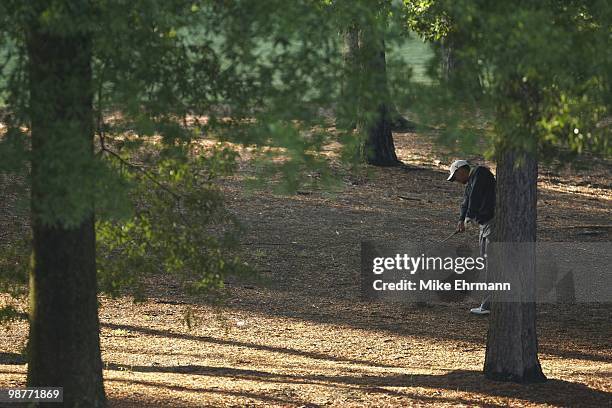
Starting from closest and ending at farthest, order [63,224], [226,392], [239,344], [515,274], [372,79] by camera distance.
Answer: [372,79] → [63,224] → [226,392] → [515,274] → [239,344]

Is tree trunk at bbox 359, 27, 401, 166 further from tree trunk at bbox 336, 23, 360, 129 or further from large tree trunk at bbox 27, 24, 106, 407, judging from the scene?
large tree trunk at bbox 27, 24, 106, 407

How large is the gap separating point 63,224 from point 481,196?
6.89 meters

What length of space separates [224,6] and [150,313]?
784cm

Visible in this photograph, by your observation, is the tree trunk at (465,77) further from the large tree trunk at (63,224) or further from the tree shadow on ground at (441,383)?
the tree shadow on ground at (441,383)

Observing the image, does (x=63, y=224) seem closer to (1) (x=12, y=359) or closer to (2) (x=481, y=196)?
(1) (x=12, y=359)

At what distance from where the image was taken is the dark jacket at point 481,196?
12602mm

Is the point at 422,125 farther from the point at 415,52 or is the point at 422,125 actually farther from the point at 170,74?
the point at 415,52

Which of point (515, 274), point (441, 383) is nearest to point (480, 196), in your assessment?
point (515, 274)

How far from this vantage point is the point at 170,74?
21.7ft

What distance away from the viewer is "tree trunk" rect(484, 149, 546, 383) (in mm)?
9930

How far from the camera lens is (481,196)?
41.5 ft

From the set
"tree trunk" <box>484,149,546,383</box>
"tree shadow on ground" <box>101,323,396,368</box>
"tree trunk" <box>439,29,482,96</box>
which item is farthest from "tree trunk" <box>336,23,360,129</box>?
"tree shadow on ground" <box>101,323,396,368</box>

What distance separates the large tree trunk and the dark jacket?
598 centimetres

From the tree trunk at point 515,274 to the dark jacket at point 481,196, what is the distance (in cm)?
232
